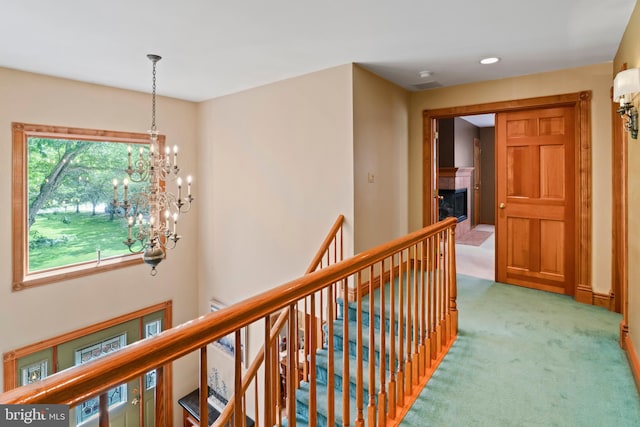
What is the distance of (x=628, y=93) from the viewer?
2.13 m

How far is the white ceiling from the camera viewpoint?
230 centimetres

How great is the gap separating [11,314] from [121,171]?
76.8 inches

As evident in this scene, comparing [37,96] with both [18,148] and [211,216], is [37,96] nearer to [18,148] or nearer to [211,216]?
[18,148]

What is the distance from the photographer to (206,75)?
3.77 m

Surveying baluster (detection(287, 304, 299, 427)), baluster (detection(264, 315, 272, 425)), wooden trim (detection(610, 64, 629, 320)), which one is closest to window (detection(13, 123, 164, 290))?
baluster (detection(287, 304, 299, 427))

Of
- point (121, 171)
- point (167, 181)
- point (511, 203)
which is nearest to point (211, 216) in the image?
point (167, 181)

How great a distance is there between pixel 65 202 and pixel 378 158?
3.66m

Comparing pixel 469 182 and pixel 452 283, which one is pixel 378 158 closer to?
pixel 452 283

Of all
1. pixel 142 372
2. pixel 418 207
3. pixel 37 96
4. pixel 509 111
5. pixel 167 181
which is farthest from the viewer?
pixel 167 181

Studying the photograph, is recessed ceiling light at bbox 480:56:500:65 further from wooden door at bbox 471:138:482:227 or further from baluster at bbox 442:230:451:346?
wooden door at bbox 471:138:482:227

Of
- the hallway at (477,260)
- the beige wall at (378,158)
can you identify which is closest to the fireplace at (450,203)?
the hallway at (477,260)

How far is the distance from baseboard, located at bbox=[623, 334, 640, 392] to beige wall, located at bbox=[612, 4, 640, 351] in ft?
0.18

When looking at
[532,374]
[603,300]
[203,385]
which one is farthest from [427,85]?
[203,385]

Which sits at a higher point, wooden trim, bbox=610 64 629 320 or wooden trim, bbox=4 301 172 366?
wooden trim, bbox=610 64 629 320
